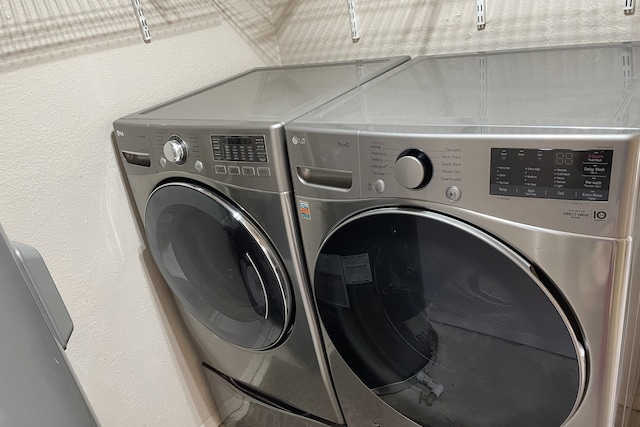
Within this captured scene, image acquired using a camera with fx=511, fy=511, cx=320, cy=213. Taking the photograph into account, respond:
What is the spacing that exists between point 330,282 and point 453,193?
35cm

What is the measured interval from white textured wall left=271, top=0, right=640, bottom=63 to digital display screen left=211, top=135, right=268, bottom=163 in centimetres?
71

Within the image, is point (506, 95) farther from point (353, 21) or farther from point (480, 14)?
point (353, 21)

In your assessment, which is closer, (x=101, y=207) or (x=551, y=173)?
(x=551, y=173)

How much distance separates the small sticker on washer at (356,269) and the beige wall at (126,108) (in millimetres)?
670

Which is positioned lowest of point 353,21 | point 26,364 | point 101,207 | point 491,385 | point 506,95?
point 491,385

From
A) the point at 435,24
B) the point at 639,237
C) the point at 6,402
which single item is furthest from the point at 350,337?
the point at 435,24

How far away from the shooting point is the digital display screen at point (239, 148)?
39.4 inches

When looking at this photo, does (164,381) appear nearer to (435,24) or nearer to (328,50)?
(328,50)

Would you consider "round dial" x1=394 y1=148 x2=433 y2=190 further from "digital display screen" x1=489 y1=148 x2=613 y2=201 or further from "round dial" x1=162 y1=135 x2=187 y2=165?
"round dial" x1=162 y1=135 x2=187 y2=165

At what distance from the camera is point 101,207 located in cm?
129

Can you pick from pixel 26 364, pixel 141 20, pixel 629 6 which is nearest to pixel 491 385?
pixel 26 364

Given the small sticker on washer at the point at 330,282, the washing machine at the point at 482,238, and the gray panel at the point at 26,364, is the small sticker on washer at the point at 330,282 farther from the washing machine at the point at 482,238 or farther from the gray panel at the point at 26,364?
the gray panel at the point at 26,364

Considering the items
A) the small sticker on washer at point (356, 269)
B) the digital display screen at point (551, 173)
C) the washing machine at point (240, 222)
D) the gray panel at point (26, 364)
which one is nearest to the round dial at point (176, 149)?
the washing machine at point (240, 222)


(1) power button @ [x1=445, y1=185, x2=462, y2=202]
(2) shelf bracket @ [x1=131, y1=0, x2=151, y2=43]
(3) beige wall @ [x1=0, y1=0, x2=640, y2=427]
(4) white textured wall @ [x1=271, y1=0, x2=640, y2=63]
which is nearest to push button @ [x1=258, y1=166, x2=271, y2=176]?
(1) power button @ [x1=445, y1=185, x2=462, y2=202]
